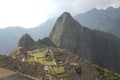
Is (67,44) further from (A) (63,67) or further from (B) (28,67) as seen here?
(B) (28,67)

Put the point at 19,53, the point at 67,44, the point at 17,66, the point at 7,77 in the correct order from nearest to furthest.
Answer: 1. the point at 7,77
2. the point at 17,66
3. the point at 19,53
4. the point at 67,44

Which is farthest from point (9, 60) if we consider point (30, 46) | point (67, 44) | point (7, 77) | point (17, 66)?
point (67, 44)

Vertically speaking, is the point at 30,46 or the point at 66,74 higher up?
the point at 30,46

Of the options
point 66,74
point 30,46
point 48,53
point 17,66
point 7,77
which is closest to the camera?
point 7,77

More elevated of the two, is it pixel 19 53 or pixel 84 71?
pixel 19 53

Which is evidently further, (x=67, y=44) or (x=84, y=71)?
(x=67, y=44)

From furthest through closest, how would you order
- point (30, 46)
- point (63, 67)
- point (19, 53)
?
point (30, 46) → point (19, 53) → point (63, 67)

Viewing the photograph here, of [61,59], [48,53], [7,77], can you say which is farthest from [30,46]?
[7,77]

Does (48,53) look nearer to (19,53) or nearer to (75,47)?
(19,53)

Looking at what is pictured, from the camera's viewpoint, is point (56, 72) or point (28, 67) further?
point (56, 72)
